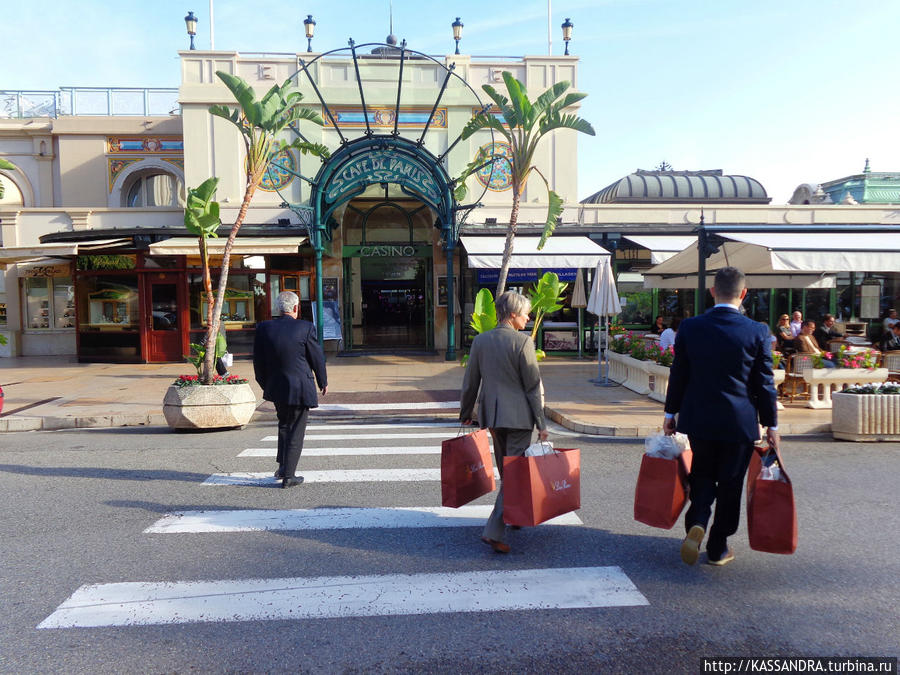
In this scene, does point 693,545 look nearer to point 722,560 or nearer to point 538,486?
point 722,560

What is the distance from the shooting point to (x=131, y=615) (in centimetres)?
333

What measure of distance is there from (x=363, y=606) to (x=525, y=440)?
60.7 inches

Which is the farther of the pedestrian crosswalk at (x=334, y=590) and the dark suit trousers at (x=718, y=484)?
the dark suit trousers at (x=718, y=484)

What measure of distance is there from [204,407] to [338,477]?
3.32 metres

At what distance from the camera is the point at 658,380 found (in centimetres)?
1038

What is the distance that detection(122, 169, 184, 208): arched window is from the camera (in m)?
20.3

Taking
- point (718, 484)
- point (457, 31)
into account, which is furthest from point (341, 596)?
point (457, 31)

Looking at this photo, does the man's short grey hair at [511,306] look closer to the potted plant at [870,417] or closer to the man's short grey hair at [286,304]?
the man's short grey hair at [286,304]

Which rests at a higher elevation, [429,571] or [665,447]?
[665,447]

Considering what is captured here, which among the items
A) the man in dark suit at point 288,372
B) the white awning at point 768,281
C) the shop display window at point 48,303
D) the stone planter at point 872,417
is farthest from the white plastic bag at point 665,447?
the shop display window at point 48,303

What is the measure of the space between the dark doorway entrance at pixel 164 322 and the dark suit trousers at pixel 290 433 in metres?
12.6

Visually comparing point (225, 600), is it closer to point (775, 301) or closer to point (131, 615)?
point (131, 615)

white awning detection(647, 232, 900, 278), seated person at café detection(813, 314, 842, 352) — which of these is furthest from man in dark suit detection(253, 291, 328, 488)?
seated person at café detection(813, 314, 842, 352)

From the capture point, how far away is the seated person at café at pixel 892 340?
12352 mm
